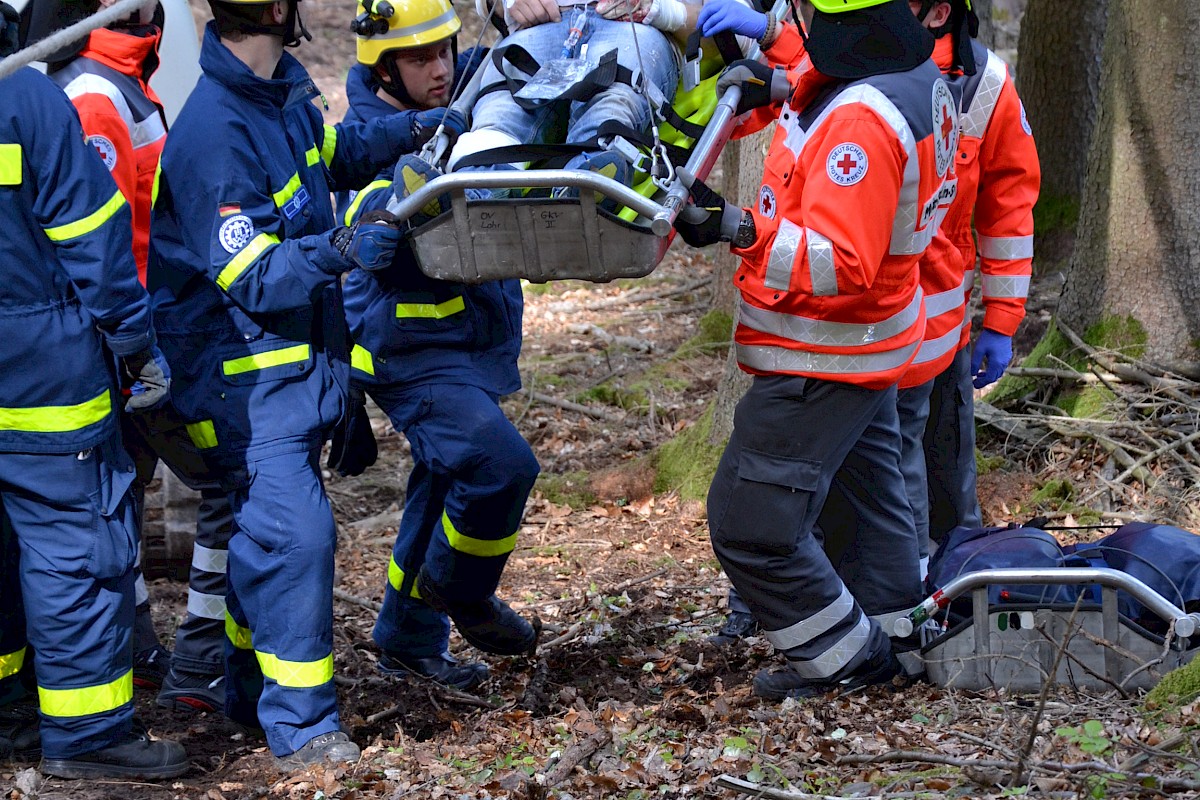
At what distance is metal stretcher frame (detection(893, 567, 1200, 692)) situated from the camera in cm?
363

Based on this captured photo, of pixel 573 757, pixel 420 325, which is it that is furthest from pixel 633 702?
pixel 420 325

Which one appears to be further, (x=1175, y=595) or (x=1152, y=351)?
(x=1152, y=351)

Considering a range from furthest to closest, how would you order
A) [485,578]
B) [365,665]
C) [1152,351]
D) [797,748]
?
[1152,351] → [365,665] → [485,578] → [797,748]

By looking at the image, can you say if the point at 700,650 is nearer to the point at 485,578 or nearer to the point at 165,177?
the point at 485,578

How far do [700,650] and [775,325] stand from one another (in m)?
1.58

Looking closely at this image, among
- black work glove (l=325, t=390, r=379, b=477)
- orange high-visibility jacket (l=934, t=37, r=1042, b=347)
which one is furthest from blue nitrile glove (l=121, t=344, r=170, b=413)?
orange high-visibility jacket (l=934, t=37, r=1042, b=347)

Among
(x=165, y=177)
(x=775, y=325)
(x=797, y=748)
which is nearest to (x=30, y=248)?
(x=165, y=177)

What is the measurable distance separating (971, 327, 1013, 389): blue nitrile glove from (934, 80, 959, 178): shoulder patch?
1.20 metres

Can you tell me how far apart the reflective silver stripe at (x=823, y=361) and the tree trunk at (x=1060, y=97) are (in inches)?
192

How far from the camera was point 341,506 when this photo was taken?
706 cm

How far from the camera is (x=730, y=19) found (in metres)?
4.20

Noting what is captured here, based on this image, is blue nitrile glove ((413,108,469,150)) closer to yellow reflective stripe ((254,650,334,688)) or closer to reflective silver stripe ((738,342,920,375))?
reflective silver stripe ((738,342,920,375))

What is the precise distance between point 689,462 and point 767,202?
2841mm

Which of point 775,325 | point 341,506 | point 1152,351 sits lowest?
point 341,506
